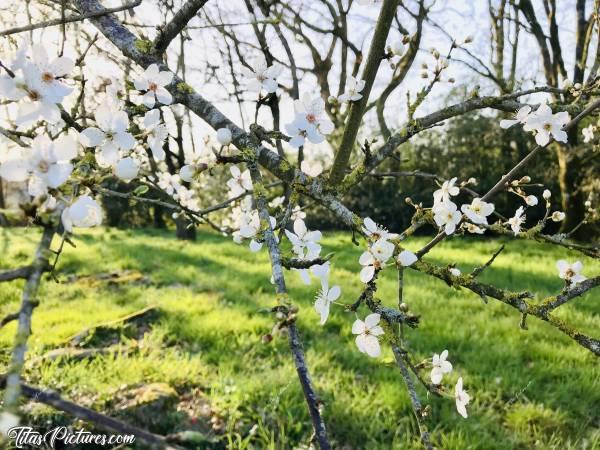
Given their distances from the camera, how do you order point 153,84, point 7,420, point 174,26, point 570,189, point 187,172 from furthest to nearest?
1. point 570,189
2. point 174,26
3. point 153,84
4. point 187,172
5. point 7,420

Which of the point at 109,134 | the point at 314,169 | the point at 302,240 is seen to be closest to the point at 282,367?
the point at 314,169

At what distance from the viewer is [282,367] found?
3.92m

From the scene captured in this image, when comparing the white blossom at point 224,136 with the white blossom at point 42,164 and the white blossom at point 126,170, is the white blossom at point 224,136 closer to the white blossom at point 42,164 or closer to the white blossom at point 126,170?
the white blossom at point 126,170

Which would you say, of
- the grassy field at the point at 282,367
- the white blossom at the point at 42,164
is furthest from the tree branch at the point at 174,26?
the grassy field at the point at 282,367

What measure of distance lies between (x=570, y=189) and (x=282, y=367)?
8906 millimetres

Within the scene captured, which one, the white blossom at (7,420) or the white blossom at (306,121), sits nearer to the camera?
the white blossom at (7,420)

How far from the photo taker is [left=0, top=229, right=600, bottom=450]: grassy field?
3.21 m

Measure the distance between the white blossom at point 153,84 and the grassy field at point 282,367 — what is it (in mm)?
970

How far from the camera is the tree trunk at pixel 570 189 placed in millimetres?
10042

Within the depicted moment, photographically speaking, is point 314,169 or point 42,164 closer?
point 42,164

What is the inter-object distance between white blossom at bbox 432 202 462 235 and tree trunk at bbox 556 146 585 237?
380 inches

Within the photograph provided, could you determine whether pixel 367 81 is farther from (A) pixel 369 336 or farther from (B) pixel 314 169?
(A) pixel 369 336

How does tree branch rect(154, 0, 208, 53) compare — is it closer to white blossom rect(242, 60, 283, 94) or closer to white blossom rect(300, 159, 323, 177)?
white blossom rect(242, 60, 283, 94)

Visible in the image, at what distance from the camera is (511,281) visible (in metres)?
6.87
